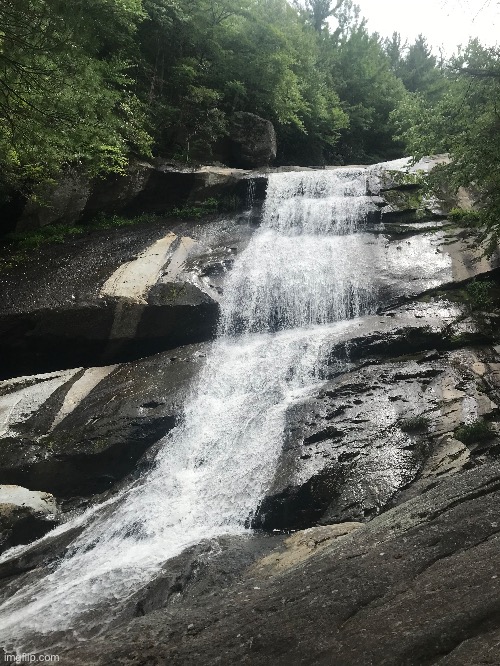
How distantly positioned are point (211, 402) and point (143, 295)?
3.79 meters

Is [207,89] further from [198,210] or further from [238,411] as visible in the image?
[238,411]

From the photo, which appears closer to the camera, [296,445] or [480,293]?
[296,445]

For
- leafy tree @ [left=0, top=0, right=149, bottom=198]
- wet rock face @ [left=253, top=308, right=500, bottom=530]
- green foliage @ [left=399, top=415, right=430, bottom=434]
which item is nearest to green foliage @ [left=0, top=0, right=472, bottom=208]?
leafy tree @ [left=0, top=0, right=149, bottom=198]

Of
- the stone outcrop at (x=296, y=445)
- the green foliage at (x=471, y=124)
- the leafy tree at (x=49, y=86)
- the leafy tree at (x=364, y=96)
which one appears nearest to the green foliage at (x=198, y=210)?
the stone outcrop at (x=296, y=445)

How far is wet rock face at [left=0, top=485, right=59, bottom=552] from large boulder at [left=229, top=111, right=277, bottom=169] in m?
15.8

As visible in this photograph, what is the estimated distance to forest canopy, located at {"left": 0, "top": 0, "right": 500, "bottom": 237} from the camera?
7.55 meters

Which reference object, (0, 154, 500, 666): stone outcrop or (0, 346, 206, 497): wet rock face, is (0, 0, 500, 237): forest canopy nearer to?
(0, 154, 500, 666): stone outcrop

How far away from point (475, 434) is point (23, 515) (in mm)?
8619

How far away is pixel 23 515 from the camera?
8.68 meters

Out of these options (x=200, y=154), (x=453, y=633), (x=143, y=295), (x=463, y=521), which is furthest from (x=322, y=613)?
(x=200, y=154)

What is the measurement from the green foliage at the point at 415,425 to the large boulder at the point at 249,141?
1474 cm

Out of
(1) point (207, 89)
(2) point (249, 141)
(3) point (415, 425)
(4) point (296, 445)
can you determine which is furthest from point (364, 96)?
(4) point (296, 445)

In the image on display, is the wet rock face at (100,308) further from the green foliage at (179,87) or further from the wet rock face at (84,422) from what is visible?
the green foliage at (179,87)

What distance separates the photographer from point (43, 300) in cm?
1212
